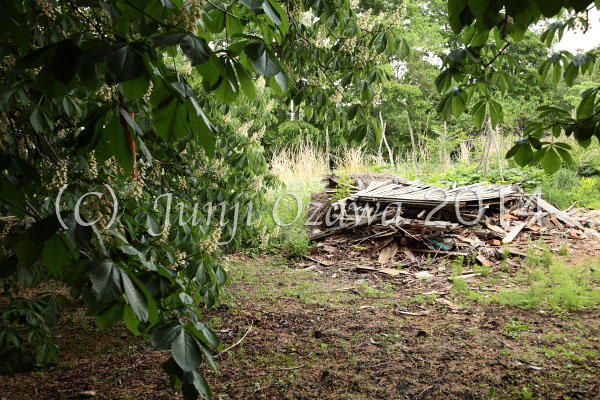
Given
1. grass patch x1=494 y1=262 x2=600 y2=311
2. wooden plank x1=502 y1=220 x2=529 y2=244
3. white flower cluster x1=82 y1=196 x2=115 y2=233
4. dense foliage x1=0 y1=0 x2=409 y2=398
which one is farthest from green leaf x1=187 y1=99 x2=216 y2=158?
wooden plank x1=502 y1=220 x2=529 y2=244

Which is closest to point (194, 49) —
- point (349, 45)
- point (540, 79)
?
point (349, 45)

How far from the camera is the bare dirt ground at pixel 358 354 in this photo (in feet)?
7.35

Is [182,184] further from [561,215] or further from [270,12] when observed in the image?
[561,215]

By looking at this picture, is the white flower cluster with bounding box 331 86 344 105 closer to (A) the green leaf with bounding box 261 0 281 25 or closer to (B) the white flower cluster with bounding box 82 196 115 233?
(A) the green leaf with bounding box 261 0 281 25

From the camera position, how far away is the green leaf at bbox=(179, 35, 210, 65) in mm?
871

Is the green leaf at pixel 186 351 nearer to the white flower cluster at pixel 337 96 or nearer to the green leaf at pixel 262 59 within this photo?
the green leaf at pixel 262 59

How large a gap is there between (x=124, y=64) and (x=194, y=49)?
141 mm

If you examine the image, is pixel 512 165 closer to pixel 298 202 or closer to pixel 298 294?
pixel 298 202

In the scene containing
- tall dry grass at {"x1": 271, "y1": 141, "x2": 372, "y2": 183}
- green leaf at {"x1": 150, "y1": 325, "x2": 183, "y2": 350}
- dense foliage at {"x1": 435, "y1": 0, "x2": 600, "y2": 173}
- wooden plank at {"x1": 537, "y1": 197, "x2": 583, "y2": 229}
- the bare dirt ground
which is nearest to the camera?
green leaf at {"x1": 150, "y1": 325, "x2": 183, "y2": 350}

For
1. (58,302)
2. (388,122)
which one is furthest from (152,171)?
(388,122)

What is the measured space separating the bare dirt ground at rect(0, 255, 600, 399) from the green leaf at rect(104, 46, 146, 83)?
72.2 inches

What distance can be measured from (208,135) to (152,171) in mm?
1912

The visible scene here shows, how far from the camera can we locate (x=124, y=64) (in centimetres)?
84

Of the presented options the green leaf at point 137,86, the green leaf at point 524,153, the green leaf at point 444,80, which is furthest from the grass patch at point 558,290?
the green leaf at point 137,86
